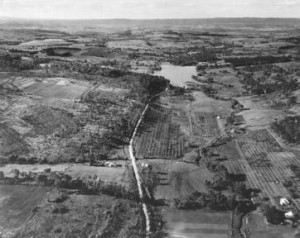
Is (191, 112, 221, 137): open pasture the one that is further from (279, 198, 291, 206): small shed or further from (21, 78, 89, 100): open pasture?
(21, 78, 89, 100): open pasture

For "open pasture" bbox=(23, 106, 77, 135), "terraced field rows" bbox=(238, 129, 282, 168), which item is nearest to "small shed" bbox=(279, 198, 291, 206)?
"terraced field rows" bbox=(238, 129, 282, 168)

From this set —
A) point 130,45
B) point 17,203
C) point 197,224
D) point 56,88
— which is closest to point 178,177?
point 197,224

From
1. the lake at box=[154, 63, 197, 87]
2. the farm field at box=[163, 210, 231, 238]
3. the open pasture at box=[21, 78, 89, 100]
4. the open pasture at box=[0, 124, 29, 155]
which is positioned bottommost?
the lake at box=[154, 63, 197, 87]

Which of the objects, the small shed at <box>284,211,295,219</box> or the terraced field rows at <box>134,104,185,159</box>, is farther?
the terraced field rows at <box>134,104,185,159</box>

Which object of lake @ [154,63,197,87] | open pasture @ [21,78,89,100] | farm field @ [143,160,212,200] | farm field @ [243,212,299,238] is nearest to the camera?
farm field @ [243,212,299,238]

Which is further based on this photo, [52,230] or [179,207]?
[179,207]

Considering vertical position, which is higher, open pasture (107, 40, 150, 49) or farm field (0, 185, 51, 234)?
farm field (0, 185, 51, 234)

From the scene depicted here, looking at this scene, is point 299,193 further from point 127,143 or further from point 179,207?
point 127,143

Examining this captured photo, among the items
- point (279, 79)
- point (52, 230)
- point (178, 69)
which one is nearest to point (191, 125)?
point (52, 230)
